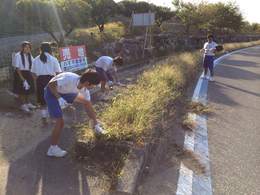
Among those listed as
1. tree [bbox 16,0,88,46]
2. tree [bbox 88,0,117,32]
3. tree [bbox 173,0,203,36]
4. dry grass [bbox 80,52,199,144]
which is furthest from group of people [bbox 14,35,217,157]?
tree [bbox 173,0,203,36]

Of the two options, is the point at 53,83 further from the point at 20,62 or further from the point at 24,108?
the point at 24,108

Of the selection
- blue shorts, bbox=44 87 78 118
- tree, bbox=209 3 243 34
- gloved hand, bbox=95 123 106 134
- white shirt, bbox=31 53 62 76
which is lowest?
tree, bbox=209 3 243 34

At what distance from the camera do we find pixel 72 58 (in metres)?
12.4

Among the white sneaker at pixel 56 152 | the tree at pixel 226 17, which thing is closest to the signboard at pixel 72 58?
the white sneaker at pixel 56 152

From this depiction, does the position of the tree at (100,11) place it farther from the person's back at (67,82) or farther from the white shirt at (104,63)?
the person's back at (67,82)

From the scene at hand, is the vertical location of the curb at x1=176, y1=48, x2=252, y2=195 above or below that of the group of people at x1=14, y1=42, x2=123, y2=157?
below

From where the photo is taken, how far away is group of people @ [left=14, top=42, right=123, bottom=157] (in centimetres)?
577

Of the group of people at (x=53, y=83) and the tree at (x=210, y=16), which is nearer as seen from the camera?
the group of people at (x=53, y=83)

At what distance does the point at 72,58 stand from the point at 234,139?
21.2 ft

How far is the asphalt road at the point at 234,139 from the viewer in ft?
17.8

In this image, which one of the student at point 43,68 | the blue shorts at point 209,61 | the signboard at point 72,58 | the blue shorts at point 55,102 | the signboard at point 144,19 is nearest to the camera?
the blue shorts at point 55,102

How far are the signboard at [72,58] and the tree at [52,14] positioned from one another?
3.63 metres

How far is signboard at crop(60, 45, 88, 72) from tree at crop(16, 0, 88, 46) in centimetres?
363

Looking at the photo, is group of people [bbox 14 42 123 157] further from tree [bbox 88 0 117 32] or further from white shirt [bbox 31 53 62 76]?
tree [bbox 88 0 117 32]
